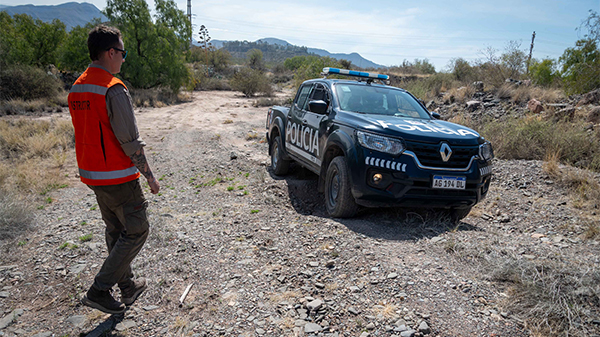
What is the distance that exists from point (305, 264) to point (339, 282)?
51 cm

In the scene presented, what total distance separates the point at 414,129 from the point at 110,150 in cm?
321

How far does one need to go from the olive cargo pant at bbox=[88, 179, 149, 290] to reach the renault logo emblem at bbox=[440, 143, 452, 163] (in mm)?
3134

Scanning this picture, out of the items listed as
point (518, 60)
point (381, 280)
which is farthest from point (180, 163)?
point (518, 60)

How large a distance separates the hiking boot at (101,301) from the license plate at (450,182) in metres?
3.33

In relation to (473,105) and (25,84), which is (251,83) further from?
(473,105)

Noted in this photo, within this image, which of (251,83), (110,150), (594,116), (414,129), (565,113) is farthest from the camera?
(251,83)

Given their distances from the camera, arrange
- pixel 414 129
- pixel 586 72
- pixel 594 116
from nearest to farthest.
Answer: pixel 414 129 < pixel 594 116 < pixel 586 72

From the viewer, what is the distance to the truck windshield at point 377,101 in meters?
5.43

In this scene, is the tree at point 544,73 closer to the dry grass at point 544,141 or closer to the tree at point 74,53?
the dry grass at point 544,141

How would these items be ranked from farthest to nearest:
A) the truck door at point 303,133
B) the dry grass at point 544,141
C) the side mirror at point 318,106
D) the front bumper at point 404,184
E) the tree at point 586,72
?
the tree at point 586,72, the dry grass at point 544,141, the truck door at point 303,133, the side mirror at point 318,106, the front bumper at point 404,184

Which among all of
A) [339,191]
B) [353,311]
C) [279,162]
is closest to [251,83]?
[279,162]

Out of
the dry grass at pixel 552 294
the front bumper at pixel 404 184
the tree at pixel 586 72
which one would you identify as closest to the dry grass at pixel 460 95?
the tree at pixel 586 72

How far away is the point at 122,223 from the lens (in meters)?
2.82

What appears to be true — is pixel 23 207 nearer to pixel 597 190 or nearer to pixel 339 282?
pixel 339 282
